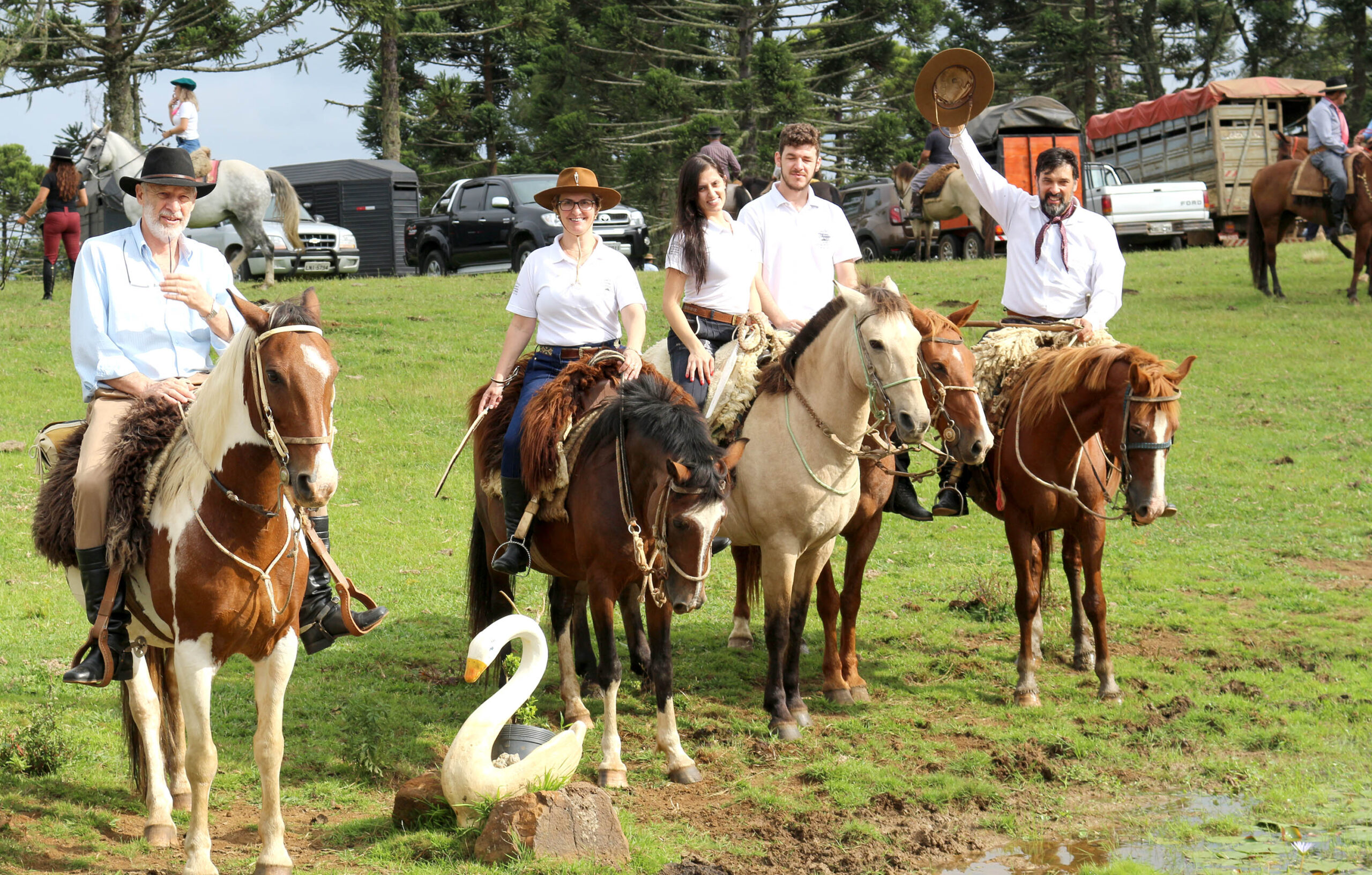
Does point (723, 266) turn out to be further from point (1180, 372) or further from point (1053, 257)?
point (1180, 372)

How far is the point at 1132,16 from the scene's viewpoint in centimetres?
3659

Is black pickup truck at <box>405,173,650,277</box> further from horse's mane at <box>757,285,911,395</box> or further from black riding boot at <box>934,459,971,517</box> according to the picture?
horse's mane at <box>757,285,911,395</box>

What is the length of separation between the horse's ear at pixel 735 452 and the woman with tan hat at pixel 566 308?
2.05 ft

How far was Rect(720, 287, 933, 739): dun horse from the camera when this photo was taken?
19.7 feet

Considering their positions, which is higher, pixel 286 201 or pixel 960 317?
pixel 286 201

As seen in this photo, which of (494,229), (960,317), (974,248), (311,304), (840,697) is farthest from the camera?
(974,248)

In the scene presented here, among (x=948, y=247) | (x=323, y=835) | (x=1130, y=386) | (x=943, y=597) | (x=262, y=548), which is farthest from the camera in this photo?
(x=948, y=247)

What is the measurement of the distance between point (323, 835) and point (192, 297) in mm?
2234

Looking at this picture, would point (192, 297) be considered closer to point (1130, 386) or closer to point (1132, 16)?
point (1130, 386)

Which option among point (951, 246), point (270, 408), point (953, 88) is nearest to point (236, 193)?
point (953, 88)

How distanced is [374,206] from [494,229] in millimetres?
5288

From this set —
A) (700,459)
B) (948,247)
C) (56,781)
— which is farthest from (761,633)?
(948,247)

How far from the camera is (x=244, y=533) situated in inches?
170

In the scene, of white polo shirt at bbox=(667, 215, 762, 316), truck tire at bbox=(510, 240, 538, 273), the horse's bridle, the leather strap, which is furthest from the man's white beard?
truck tire at bbox=(510, 240, 538, 273)
